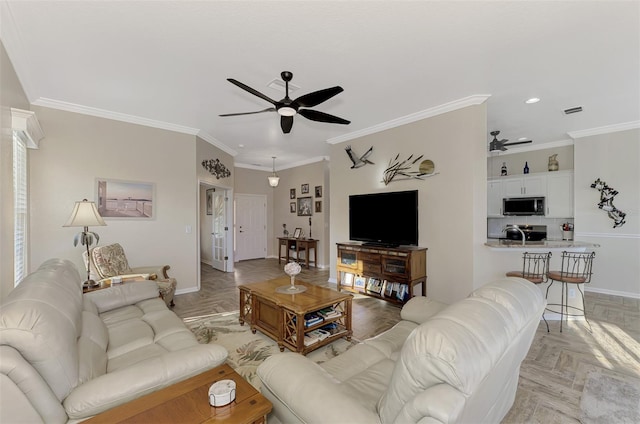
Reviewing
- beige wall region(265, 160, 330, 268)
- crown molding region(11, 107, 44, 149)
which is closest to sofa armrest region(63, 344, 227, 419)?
crown molding region(11, 107, 44, 149)

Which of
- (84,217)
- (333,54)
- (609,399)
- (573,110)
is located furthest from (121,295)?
(573,110)

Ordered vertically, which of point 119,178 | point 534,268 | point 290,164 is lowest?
point 534,268

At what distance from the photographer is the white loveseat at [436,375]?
84 centimetres

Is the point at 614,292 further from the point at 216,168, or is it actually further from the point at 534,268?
the point at 216,168

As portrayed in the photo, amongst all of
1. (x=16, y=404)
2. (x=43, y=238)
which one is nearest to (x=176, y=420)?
(x=16, y=404)

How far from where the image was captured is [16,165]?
2.95 m

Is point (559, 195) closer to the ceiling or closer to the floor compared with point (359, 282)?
closer to the ceiling

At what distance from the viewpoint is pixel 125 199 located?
4.16 meters

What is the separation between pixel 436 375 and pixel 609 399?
7.62ft

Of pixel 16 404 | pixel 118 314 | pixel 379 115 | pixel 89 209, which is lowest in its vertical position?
pixel 118 314

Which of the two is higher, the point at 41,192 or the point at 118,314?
the point at 41,192

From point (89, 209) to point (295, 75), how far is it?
2723 mm

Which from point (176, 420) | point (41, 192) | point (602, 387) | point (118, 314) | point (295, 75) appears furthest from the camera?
point (41, 192)

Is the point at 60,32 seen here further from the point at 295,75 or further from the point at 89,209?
the point at 295,75
